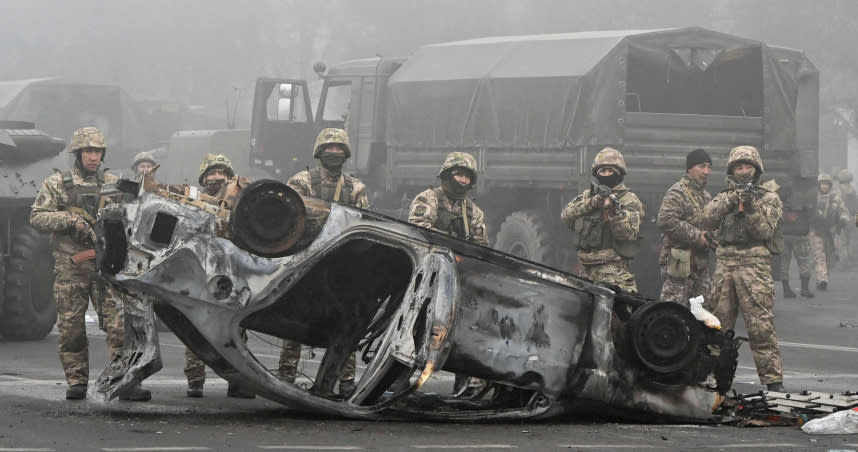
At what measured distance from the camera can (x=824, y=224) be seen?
24.1 metres

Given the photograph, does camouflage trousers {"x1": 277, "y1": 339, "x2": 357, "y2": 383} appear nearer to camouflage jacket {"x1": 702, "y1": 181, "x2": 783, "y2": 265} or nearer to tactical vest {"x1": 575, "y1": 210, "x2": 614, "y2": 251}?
tactical vest {"x1": 575, "y1": 210, "x2": 614, "y2": 251}

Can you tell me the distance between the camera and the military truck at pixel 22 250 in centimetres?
1452

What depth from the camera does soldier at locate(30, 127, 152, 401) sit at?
1015 centimetres

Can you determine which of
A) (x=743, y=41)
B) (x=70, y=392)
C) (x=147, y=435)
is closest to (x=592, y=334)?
(x=147, y=435)

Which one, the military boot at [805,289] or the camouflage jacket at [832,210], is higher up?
the camouflage jacket at [832,210]

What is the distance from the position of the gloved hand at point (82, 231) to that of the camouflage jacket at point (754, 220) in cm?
463

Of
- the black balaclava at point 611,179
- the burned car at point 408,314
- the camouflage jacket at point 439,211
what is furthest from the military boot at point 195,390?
the black balaclava at point 611,179

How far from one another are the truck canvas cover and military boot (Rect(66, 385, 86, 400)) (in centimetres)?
947

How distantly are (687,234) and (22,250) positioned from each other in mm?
6325

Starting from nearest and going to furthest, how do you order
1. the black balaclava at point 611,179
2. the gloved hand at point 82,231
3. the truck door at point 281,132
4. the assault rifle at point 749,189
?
the gloved hand at point 82,231
the assault rifle at point 749,189
the black balaclava at point 611,179
the truck door at point 281,132

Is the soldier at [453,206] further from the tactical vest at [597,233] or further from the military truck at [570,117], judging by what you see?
the military truck at [570,117]

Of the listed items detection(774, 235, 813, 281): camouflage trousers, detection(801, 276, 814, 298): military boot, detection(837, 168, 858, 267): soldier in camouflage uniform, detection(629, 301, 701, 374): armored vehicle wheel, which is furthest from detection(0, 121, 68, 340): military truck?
detection(837, 168, 858, 267): soldier in camouflage uniform

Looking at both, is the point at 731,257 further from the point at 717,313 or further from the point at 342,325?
the point at 342,325

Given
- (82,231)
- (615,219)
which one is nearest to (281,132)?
(615,219)
